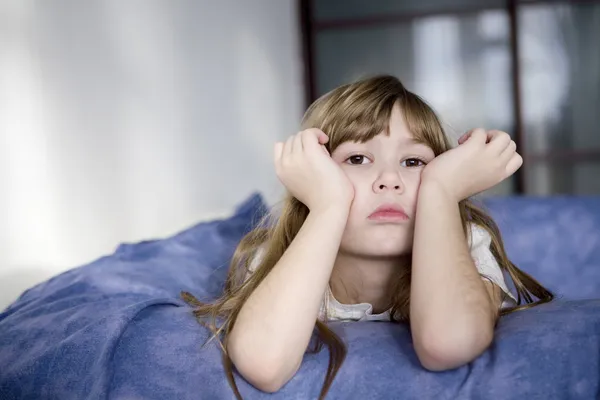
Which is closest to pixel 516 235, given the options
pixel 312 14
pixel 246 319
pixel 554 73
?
pixel 246 319

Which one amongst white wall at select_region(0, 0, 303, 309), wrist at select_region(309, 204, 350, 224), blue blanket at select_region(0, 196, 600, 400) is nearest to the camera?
blue blanket at select_region(0, 196, 600, 400)

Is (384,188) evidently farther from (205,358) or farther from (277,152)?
(205,358)

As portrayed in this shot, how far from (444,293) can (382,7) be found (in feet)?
10.3

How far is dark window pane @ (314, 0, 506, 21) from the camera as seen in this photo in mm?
3771

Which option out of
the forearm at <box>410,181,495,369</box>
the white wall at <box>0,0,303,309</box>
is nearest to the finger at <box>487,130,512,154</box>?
the forearm at <box>410,181,495,369</box>

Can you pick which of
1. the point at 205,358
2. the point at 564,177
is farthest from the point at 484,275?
the point at 564,177

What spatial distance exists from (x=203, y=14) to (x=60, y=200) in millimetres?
1174

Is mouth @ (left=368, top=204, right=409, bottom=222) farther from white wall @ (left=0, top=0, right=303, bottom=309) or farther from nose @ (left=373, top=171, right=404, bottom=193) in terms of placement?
white wall @ (left=0, top=0, right=303, bottom=309)

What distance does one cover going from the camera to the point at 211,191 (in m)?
2.45

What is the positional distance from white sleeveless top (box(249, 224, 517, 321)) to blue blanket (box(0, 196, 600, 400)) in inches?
8.8

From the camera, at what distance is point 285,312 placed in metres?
0.91

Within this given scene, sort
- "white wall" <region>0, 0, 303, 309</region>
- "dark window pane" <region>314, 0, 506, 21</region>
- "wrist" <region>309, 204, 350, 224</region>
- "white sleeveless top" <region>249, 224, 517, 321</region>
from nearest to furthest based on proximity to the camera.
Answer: "wrist" <region>309, 204, 350, 224</region>
"white sleeveless top" <region>249, 224, 517, 321</region>
"white wall" <region>0, 0, 303, 309</region>
"dark window pane" <region>314, 0, 506, 21</region>

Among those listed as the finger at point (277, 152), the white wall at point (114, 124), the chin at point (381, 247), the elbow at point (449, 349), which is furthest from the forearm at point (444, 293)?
the white wall at point (114, 124)

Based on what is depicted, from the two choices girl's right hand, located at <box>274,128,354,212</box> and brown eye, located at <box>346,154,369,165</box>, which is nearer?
girl's right hand, located at <box>274,128,354,212</box>
